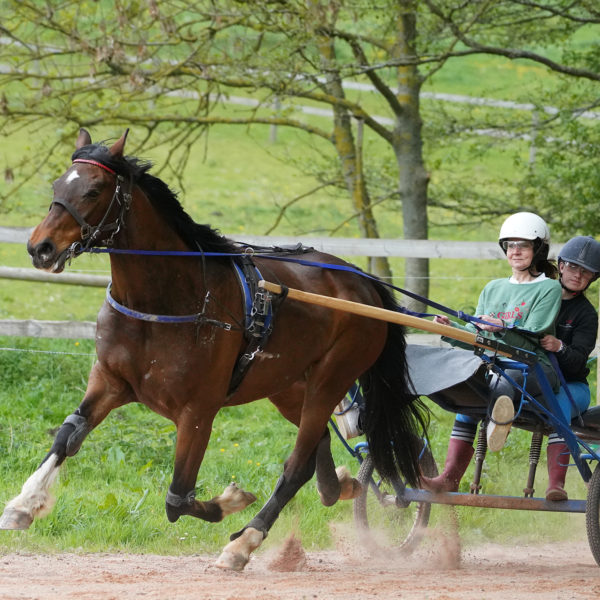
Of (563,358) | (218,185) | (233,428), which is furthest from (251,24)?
(218,185)

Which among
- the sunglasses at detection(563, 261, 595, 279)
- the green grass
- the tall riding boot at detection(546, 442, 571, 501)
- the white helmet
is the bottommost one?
the green grass

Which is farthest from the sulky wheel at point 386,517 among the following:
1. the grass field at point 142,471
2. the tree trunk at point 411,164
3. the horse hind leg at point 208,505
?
the tree trunk at point 411,164

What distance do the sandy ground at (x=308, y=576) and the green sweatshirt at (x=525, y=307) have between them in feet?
4.03

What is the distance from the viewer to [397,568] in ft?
18.4

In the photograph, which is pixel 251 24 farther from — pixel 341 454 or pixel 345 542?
pixel 345 542

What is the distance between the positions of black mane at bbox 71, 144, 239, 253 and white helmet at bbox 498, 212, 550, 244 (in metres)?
1.50

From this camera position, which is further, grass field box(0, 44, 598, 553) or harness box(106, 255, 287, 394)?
grass field box(0, 44, 598, 553)

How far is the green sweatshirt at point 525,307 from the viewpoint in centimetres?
520

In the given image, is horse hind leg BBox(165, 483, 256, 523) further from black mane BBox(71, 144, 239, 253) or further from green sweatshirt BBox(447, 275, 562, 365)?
green sweatshirt BBox(447, 275, 562, 365)

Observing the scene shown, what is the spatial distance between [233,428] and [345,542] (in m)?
2.21


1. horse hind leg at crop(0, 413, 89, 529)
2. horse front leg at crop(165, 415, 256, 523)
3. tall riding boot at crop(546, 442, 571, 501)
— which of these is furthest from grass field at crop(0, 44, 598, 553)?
horse hind leg at crop(0, 413, 89, 529)

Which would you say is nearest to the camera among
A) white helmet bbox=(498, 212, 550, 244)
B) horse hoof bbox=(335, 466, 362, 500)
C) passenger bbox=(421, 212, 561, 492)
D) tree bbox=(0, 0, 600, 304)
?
passenger bbox=(421, 212, 561, 492)

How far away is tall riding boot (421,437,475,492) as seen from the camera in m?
5.53

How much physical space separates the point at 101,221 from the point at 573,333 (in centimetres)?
272
